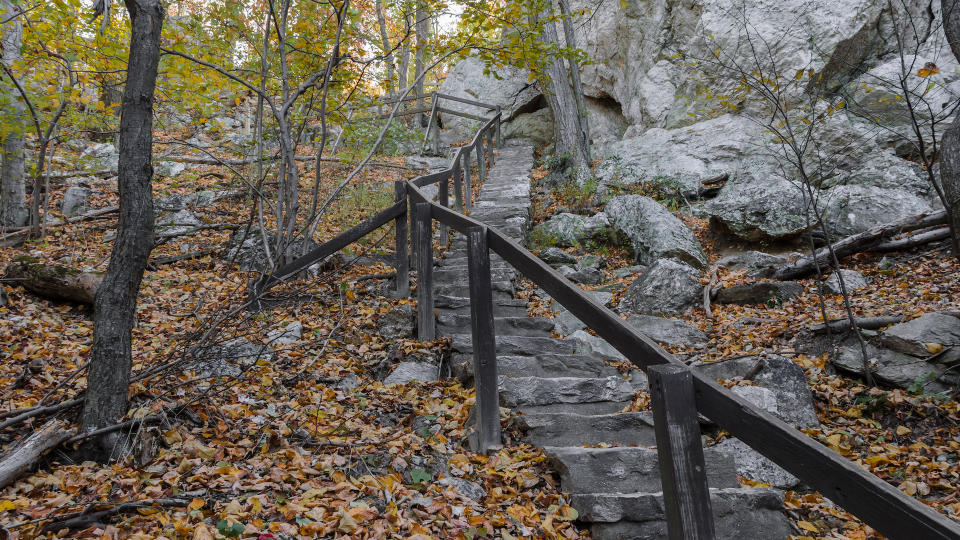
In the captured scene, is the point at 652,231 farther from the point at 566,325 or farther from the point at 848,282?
the point at 566,325

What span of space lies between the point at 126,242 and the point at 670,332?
499 centimetres

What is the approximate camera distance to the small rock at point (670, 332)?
5.56 m

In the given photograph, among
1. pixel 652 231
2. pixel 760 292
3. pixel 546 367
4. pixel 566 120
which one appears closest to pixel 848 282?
pixel 760 292

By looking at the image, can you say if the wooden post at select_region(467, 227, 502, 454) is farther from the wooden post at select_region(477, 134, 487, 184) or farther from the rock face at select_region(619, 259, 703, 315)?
the wooden post at select_region(477, 134, 487, 184)

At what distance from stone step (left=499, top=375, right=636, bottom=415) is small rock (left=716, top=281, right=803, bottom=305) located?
323cm

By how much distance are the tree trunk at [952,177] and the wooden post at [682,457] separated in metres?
4.14

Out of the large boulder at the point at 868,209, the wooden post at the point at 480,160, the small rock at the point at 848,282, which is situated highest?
the wooden post at the point at 480,160

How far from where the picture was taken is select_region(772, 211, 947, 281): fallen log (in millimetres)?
6664

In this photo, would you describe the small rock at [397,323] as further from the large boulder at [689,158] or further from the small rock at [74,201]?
the large boulder at [689,158]

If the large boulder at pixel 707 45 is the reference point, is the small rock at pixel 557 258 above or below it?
below

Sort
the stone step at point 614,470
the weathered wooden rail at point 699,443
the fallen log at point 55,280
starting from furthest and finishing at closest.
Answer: the fallen log at point 55,280 → the stone step at point 614,470 → the weathered wooden rail at point 699,443

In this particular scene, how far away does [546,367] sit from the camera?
4.39 meters

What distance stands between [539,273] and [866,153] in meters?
9.52

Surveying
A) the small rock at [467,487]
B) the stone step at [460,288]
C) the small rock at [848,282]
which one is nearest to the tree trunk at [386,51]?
the stone step at [460,288]
